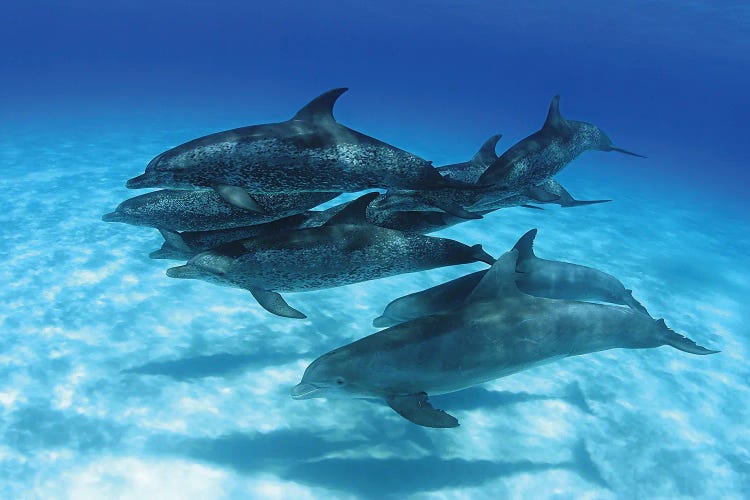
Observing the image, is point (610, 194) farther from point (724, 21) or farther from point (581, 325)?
point (724, 21)

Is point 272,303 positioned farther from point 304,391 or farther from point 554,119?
point 554,119

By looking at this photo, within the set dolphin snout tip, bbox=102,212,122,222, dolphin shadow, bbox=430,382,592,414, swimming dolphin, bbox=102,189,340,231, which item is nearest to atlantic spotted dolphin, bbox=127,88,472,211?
swimming dolphin, bbox=102,189,340,231

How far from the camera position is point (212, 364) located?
885 centimetres

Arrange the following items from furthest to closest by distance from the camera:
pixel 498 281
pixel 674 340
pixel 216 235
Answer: pixel 674 340
pixel 216 235
pixel 498 281

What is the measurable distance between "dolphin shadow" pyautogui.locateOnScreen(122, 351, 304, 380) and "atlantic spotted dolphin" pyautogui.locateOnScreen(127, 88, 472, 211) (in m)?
3.92

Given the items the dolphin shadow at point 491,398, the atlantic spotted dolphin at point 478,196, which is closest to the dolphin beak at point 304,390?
the atlantic spotted dolphin at point 478,196

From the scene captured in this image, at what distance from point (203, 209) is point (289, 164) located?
1872 millimetres

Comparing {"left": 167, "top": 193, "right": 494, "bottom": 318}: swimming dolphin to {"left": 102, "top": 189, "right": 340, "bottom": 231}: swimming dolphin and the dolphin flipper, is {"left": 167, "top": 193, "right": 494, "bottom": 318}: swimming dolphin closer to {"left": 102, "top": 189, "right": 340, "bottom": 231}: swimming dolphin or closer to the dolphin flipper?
{"left": 102, "top": 189, "right": 340, "bottom": 231}: swimming dolphin

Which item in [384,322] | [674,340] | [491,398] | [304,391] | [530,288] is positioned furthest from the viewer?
[491,398]

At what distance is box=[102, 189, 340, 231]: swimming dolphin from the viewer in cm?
645

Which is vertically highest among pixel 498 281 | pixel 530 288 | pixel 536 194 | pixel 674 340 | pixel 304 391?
pixel 536 194

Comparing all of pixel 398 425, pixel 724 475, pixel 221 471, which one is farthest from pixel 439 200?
pixel 724 475

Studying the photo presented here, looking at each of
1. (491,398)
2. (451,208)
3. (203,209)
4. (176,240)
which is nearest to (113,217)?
(176,240)

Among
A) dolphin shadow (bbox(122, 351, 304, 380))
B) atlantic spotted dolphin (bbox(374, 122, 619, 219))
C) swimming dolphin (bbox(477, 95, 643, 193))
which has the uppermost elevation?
swimming dolphin (bbox(477, 95, 643, 193))
